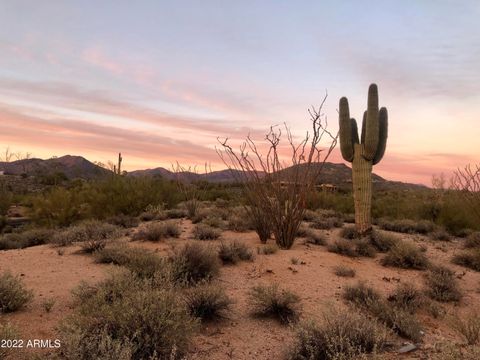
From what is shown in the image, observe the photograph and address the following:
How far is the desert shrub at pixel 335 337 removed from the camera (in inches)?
161

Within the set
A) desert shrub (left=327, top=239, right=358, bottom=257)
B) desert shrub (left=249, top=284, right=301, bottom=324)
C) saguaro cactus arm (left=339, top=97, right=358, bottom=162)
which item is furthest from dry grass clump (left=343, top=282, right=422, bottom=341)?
saguaro cactus arm (left=339, top=97, right=358, bottom=162)

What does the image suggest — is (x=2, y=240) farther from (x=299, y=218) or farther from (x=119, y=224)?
(x=299, y=218)

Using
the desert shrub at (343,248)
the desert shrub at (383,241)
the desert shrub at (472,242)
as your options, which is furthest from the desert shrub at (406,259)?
the desert shrub at (472,242)

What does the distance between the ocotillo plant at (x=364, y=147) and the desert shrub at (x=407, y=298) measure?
4.78m

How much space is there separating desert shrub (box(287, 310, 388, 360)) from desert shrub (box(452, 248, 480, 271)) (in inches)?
241

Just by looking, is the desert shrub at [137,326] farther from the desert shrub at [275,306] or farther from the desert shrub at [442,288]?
the desert shrub at [442,288]

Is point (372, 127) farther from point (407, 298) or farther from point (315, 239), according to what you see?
point (407, 298)

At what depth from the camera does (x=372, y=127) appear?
1104cm

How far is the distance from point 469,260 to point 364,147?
390 centimetres

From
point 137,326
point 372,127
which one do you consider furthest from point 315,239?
point 137,326

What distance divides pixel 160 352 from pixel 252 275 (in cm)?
352

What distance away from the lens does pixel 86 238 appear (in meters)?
9.13

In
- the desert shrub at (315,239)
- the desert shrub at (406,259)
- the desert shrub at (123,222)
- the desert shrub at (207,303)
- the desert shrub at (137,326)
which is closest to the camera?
the desert shrub at (137,326)

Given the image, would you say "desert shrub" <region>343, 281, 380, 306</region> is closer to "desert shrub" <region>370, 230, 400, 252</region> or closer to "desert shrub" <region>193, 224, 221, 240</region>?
"desert shrub" <region>370, 230, 400, 252</region>
